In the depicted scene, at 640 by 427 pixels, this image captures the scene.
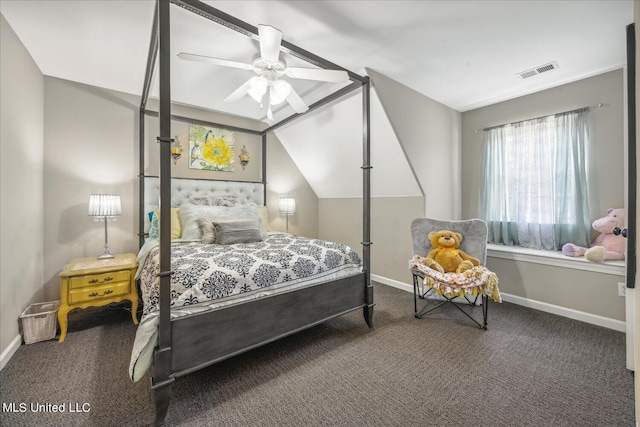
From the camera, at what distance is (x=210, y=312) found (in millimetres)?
1569

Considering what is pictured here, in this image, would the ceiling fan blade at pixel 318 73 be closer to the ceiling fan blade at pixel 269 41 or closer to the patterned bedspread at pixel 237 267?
the ceiling fan blade at pixel 269 41

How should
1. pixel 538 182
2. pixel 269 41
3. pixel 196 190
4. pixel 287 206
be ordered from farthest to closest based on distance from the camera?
pixel 287 206
pixel 196 190
pixel 538 182
pixel 269 41

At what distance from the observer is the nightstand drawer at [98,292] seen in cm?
218

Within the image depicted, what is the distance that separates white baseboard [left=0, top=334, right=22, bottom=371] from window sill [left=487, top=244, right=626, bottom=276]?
448 cm

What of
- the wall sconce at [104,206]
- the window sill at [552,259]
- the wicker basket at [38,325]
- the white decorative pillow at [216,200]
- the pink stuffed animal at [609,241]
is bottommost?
the wicker basket at [38,325]

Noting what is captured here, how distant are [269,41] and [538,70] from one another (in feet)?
8.76

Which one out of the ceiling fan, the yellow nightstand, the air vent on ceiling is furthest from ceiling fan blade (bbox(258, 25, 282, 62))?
the air vent on ceiling

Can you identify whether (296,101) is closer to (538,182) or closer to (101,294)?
(101,294)

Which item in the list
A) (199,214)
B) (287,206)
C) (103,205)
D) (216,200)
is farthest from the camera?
(287,206)

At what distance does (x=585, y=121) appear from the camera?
2.76 metres

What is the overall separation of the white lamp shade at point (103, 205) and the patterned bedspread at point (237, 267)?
2.43 ft

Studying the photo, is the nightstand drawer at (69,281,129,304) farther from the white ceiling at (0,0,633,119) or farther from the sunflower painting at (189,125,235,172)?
the white ceiling at (0,0,633,119)

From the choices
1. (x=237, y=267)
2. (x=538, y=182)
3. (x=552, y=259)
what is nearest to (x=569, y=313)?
(x=552, y=259)

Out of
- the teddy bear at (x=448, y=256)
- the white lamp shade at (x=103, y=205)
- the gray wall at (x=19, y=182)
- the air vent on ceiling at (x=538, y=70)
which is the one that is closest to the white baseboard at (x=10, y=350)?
the gray wall at (x=19, y=182)
